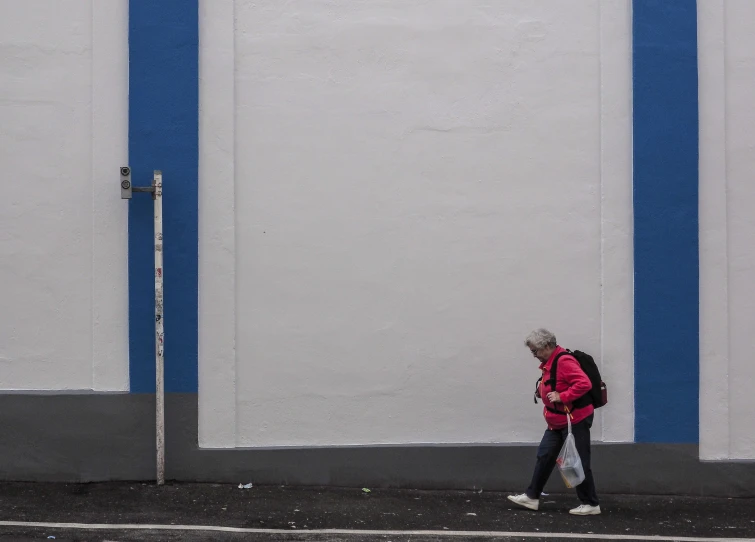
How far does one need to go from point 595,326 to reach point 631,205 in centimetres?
124

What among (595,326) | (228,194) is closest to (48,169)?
(228,194)

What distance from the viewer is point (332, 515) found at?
746 cm

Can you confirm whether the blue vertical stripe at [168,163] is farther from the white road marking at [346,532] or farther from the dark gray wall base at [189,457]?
the white road marking at [346,532]

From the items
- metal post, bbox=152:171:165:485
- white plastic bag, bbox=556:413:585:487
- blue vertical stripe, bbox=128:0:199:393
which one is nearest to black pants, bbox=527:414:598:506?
white plastic bag, bbox=556:413:585:487

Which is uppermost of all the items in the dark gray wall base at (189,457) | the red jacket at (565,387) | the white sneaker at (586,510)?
the red jacket at (565,387)

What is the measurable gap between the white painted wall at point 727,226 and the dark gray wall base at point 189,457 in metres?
0.50

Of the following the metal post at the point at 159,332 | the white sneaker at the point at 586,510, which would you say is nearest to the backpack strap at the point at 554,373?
the white sneaker at the point at 586,510

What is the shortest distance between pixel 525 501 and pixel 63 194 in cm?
519

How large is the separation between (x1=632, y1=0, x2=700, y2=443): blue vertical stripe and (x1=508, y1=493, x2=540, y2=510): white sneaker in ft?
4.77

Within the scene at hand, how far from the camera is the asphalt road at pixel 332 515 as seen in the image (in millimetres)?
6887

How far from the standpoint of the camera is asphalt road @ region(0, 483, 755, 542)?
22.6ft

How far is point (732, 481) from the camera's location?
8461 millimetres

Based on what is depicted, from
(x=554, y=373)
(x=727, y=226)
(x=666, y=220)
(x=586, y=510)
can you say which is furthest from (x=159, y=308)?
(x=727, y=226)

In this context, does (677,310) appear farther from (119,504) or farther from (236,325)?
(119,504)
